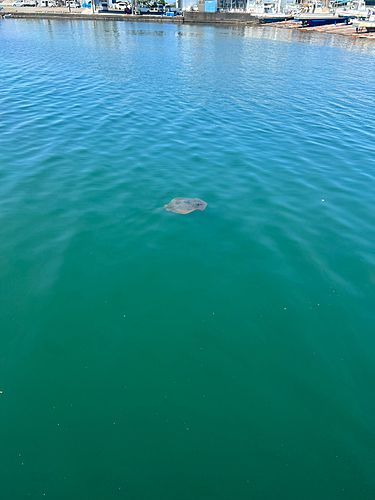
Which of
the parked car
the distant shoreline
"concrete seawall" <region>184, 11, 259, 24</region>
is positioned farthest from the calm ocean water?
the parked car

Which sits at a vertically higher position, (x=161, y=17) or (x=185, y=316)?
(x=161, y=17)

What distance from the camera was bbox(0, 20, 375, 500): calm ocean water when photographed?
192 inches

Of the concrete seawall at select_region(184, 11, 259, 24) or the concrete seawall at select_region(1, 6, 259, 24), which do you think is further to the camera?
the concrete seawall at select_region(184, 11, 259, 24)

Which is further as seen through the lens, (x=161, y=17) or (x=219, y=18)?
(x=219, y=18)

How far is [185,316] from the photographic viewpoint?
7242mm

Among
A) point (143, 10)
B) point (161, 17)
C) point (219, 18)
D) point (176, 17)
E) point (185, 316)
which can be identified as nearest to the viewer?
point (185, 316)

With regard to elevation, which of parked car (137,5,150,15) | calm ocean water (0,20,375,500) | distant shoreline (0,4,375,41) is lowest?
calm ocean water (0,20,375,500)

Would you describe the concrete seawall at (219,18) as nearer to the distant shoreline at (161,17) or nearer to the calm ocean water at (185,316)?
the distant shoreline at (161,17)

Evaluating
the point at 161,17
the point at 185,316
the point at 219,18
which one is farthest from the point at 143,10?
the point at 185,316

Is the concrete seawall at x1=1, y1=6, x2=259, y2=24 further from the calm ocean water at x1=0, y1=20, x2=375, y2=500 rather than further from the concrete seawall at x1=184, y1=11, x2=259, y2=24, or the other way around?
the calm ocean water at x1=0, y1=20, x2=375, y2=500

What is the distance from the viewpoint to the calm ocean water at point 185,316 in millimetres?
4875

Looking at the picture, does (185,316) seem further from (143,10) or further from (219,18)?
(143,10)

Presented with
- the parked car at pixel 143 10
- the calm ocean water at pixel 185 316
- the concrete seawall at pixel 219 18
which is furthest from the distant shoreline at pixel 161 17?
the calm ocean water at pixel 185 316

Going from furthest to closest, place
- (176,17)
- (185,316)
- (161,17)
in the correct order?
1. (161,17)
2. (176,17)
3. (185,316)
